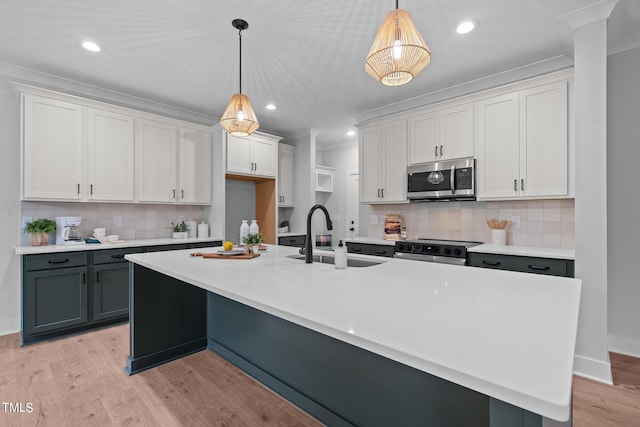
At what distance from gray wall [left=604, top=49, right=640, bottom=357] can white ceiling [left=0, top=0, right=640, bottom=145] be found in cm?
28

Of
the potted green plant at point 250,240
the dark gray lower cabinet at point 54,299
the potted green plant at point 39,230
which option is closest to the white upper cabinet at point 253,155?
the potted green plant at point 39,230

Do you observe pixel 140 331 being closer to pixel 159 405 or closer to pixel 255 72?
pixel 159 405

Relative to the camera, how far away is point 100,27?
2.44 metres

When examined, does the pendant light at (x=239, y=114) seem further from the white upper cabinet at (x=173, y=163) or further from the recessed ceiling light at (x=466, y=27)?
the white upper cabinet at (x=173, y=163)

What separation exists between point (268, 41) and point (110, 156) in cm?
224

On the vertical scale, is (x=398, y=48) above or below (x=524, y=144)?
above

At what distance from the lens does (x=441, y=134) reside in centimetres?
Result: 360

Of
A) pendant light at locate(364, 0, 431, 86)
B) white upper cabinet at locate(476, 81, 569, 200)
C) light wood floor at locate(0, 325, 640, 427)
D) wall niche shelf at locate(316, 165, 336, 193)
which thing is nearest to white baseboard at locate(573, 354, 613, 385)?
light wood floor at locate(0, 325, 640, 427)

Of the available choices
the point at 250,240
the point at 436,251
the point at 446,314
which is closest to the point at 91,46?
the point at 250,240

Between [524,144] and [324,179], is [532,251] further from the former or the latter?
[324,179]

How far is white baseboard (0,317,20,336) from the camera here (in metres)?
3.09

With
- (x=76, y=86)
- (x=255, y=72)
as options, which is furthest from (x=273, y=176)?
(x=76, y=86)

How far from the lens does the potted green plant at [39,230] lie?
121 inches

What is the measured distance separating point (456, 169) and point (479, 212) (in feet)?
1.94
